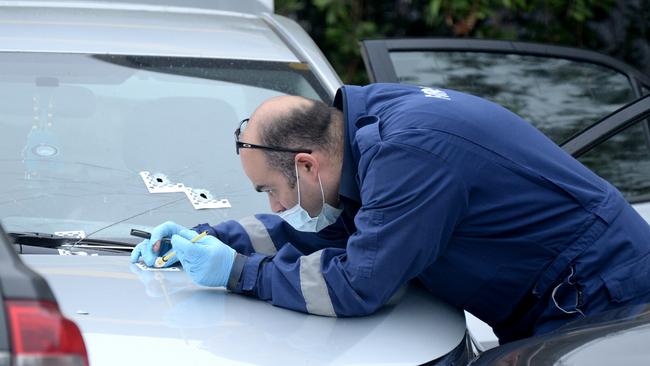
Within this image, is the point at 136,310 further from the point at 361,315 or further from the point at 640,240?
the point at 640,240

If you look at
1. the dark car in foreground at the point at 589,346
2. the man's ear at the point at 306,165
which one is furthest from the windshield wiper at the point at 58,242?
the dark car in foreground at the point at 589,346

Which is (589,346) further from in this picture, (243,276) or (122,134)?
(122,134)

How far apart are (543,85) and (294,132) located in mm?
1966

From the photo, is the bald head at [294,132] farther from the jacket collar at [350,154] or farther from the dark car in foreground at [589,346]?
the dark car in foreground at [589,346]

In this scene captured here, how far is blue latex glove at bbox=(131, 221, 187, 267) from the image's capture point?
9.05ft

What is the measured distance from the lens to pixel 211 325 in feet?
7.79

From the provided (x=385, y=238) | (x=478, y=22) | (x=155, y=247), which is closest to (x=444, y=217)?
(x=385, y=238)

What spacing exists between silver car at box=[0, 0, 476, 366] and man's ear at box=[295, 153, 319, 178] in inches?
13.8

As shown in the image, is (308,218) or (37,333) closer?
(37,333)

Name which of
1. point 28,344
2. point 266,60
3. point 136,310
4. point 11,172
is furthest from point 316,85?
point 28,344

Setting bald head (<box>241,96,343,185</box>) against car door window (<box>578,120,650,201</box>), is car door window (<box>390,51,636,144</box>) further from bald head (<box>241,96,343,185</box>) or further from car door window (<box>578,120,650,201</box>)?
bald head (<box>241,96,343,185</box>)

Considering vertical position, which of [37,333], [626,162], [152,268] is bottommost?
[626,162]

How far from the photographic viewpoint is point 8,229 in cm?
287

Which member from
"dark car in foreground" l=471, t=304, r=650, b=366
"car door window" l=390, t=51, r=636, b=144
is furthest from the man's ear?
"car door window" l=390, t=51, r=636, b=144
